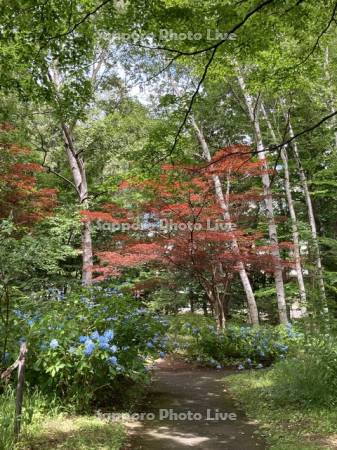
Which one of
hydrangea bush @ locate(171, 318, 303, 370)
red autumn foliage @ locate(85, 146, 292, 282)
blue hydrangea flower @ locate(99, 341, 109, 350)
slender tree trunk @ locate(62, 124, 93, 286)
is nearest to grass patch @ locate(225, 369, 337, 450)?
blue hydrangea flower @ locate(99, 341, 109, 350)

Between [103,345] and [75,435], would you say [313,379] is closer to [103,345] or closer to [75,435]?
[103,345]

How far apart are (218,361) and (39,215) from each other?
235 inches

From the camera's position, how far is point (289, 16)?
3.93 m

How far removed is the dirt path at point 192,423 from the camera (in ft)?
12.3

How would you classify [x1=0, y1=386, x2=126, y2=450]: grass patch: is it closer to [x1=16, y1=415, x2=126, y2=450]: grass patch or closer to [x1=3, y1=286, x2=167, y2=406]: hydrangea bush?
[x1=16, y1=415, x2=126, y2=450]: grass patch

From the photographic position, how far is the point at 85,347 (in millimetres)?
3943

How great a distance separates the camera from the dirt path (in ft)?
12.3

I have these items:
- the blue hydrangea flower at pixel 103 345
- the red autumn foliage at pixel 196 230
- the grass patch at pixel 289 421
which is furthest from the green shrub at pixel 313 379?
the red autumn foliage at pixel 196 230

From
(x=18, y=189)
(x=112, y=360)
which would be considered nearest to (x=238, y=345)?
(x=112, y=360)

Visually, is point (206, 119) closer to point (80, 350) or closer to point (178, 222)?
point (178, 222)

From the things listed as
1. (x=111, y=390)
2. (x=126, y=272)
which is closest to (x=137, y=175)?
(x=111, y=390)

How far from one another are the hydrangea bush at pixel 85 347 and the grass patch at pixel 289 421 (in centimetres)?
142

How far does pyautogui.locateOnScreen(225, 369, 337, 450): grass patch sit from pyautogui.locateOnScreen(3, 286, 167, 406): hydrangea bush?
1.42 metres

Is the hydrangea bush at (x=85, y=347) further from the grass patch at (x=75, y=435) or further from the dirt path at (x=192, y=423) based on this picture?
the dirt path at (x=192, y=423)
